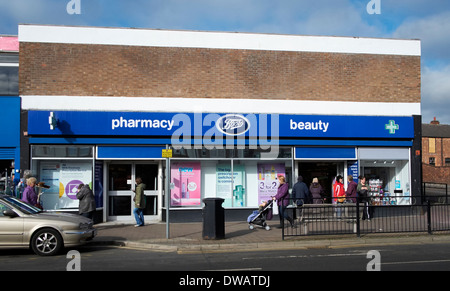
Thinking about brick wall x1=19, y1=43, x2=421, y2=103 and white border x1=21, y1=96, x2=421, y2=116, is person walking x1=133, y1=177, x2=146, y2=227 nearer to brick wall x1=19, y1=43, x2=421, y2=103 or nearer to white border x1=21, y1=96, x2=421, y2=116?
white border x1=21, y1=96, x2=421, y2=116

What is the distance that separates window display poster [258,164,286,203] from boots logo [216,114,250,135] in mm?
1782

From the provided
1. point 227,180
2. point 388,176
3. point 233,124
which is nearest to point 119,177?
point 227,180

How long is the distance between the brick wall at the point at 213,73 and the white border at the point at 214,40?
0.22 metres

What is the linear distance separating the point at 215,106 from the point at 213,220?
19.4 ft

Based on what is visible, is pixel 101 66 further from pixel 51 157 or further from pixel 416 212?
pixel 416 212

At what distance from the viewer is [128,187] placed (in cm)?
1684

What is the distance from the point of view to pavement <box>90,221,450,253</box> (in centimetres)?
1123

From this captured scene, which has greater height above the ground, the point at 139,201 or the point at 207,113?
the point at 207,113

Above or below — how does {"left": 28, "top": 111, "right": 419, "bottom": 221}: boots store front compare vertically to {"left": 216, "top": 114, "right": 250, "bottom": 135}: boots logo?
below

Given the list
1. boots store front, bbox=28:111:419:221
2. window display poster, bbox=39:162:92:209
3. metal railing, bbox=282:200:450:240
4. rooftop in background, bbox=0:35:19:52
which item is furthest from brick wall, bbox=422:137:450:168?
rooftop in background, bbox=0:35:19:52

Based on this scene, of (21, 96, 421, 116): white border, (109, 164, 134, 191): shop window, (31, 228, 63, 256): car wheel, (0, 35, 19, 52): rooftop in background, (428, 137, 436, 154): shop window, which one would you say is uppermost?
(0, 35, 19, 52): rooftop in background

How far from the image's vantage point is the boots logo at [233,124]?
16.4 metres

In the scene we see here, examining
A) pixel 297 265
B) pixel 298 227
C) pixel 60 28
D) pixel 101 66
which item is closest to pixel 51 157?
pixel 101 66

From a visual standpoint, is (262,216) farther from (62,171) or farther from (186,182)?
(62,171)
